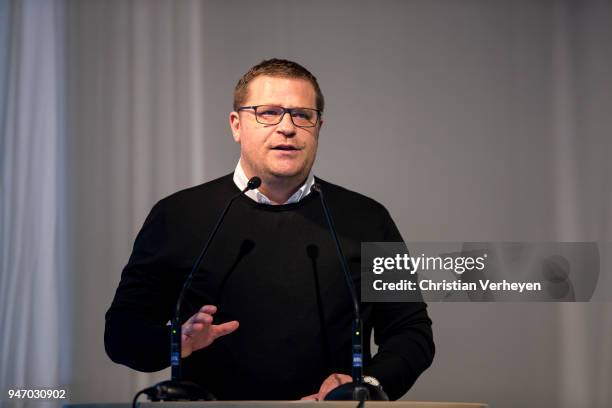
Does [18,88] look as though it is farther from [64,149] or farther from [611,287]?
[611,287]

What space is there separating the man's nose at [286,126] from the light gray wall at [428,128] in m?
0.51

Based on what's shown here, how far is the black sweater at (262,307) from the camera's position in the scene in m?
2.71

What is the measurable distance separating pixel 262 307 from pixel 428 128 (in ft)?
3.72

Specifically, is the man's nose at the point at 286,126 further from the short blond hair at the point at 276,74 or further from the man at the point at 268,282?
the short blond hair at the point at 276,74

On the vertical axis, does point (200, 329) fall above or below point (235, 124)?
below

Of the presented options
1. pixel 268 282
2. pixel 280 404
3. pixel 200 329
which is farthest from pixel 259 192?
pixel 280 404

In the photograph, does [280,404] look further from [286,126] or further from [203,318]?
[286,126]

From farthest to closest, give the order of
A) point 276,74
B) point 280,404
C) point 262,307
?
1. point 276,74
2. point 262,307
3. point 280,404

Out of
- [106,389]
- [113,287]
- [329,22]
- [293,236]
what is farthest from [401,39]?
[106,389]

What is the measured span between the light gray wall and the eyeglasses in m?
0.47

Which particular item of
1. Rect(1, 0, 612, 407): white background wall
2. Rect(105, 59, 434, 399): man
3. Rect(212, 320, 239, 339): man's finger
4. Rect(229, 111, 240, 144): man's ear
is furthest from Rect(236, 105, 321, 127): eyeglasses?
Rect(212, 320, 239, 339): man's finger

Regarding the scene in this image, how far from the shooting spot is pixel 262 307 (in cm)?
278

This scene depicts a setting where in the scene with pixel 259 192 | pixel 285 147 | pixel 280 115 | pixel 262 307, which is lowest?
pixel 262 307

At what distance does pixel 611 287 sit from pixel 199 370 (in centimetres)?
173
